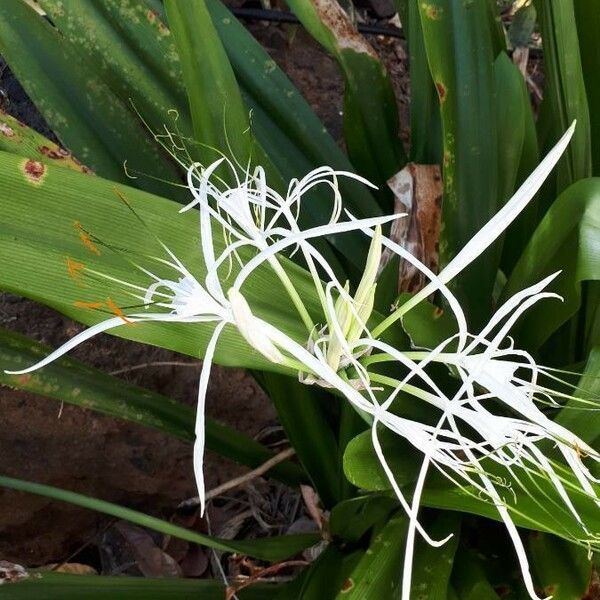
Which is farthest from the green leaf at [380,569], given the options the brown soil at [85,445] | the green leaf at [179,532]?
the brown soil at [85,445]

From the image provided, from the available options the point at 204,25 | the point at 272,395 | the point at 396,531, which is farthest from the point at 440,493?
the point at 204,25

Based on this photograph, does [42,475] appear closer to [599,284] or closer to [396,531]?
[396,531]

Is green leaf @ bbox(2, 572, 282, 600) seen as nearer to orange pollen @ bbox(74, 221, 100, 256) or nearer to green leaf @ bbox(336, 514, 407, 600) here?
green leaf @ bbox(336, 514, 407, 600)

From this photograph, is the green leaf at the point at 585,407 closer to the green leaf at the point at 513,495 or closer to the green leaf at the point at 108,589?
the green leaf at the point at 513,495

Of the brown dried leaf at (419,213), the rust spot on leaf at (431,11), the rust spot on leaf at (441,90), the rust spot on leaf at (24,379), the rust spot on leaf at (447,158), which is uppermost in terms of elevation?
the rust spot on leaf at (431,11)

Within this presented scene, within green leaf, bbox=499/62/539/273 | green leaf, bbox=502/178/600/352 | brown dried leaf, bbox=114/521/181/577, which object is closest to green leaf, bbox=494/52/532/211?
green leaf, bbox=499/62/539/273

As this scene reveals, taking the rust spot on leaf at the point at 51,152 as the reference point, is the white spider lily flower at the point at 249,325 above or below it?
below
